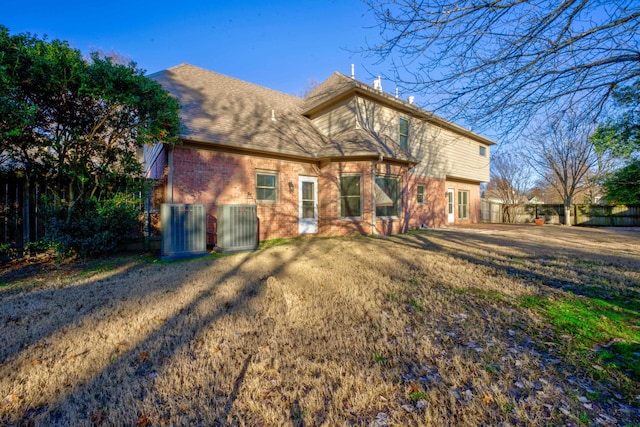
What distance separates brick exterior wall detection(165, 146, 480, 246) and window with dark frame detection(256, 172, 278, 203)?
0.14 meters

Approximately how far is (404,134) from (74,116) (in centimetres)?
1253

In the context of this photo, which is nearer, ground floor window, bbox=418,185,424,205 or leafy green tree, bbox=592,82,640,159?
leafy green tree, bbox=592,82,640,159

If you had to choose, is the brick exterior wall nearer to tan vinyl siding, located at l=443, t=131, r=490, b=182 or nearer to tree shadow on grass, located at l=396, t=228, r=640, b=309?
tree shadow on grass, located at l=396, t=228, r=640, b=309

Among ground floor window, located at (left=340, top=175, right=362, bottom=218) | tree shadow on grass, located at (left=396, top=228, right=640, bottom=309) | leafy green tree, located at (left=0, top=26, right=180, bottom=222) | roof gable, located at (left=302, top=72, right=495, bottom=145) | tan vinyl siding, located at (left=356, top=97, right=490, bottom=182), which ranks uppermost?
roof gable, located at (left=302, top=72, right=495, bottom=145)

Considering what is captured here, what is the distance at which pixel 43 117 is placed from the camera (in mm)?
5539

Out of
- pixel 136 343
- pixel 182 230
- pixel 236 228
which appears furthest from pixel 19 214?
pixel 136 343

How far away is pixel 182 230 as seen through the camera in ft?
22.2

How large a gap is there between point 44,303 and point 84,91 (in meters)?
4.08

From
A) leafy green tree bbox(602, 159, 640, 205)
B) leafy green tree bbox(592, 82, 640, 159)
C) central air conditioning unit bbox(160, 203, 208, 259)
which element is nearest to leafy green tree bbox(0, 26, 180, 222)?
central air conditioning unit bbox(160, 203, 208, 259)

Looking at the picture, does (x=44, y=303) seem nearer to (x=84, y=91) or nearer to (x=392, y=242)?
(x=84, y=91)

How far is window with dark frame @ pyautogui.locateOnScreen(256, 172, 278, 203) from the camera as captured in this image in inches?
377

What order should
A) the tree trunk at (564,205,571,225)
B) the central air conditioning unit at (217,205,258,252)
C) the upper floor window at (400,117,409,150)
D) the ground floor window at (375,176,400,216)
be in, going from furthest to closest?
1. the tree trunk at (564,205,571,225)
2. the upper floor window at (400,117,409,150)
3. the ground floor window at (375,176,400,216)
4. the central air conditioning unit at (217,205,258,252)

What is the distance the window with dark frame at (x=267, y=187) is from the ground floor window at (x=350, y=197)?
8.53 ft

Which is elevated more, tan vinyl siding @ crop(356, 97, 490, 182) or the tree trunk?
tan vinyl siding @ crop(356, 97, 490, 182)
